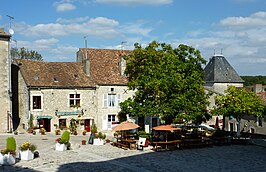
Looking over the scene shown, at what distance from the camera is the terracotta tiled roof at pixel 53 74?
102ft

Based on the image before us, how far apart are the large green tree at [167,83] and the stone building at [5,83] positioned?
1132 centimetres

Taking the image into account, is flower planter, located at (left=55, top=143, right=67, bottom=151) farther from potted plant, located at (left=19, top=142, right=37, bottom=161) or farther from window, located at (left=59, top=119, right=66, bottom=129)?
window, located at (left=59, top=119, right=66, bottom=129)

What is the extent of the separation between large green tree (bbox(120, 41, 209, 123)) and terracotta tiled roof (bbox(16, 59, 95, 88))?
8.75 metres

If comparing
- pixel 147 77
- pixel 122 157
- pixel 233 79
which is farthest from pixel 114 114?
pixel 233 79

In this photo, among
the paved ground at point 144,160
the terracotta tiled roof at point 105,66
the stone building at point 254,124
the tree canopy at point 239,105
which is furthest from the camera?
the terracotta tiled roof at point 105,66

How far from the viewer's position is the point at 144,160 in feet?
58.9

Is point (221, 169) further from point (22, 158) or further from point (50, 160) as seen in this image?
point (22, 158)

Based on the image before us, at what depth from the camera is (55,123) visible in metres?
31.5

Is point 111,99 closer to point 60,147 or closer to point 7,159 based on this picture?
point 60,147

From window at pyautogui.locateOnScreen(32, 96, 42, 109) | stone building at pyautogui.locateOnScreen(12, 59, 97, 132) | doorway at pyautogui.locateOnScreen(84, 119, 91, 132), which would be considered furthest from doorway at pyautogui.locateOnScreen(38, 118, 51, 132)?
doorway at pyautogui.locateOnScreen(84, 119, 91, 132)

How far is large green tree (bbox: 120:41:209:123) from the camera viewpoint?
913 inches

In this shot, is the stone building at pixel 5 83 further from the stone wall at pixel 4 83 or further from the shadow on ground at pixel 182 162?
the shadow on ground at pixel 182 162

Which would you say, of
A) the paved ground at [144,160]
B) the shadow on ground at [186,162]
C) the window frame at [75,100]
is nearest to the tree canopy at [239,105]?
the paved ground at [144,160]

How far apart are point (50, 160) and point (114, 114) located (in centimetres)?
1619
